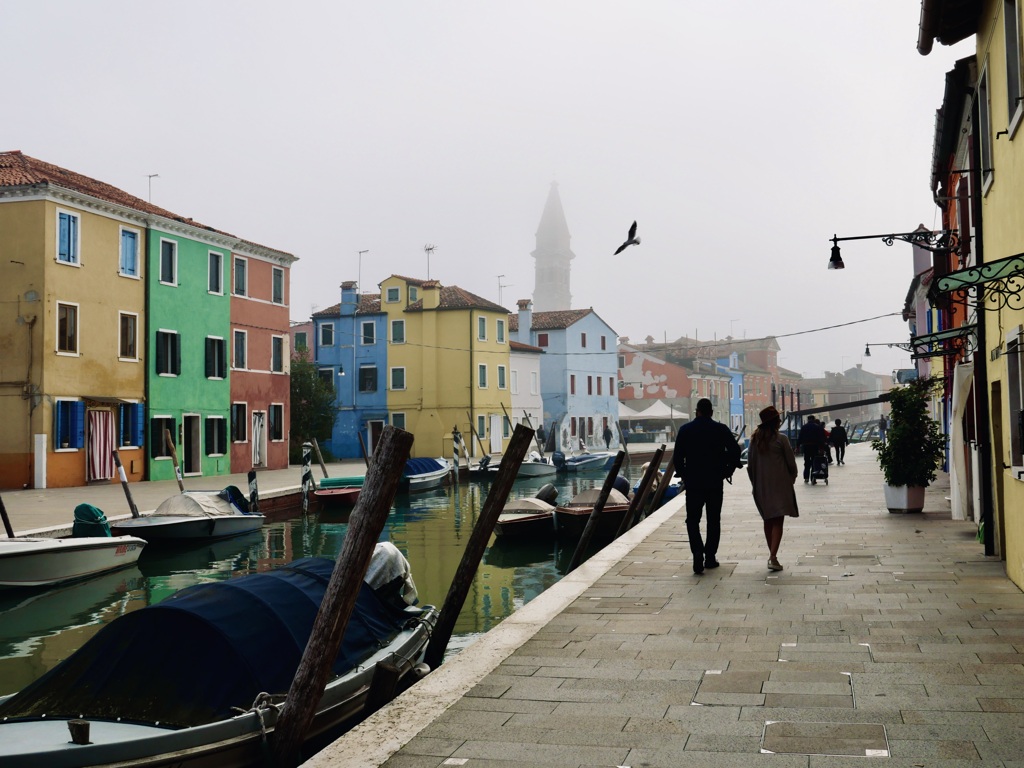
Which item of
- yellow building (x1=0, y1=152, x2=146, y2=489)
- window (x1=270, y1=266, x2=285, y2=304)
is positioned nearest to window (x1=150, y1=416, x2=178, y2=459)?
yellow building (x1=0, y1=152, x2=146, y2=489)

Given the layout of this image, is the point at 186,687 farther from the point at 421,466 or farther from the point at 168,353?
the point at 421,466

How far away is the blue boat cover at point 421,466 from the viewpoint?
112ft

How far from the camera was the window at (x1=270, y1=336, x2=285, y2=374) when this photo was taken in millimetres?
39219

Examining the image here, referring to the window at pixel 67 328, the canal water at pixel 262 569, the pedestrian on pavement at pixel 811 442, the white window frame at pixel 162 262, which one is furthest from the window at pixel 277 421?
the pedestrian on pavement at pixel 811 442

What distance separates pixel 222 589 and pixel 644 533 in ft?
26.3

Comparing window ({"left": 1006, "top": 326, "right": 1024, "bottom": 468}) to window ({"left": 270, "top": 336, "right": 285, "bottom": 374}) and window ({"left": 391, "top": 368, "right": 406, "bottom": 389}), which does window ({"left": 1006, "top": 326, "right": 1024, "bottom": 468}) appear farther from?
window ({"left": 391, "top": 368, "right": 406, "bottom": 389})

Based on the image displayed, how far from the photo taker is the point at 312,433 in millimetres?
47062

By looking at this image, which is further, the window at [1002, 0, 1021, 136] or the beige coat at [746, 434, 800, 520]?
the beige coat at [746, 434, 800, 520]

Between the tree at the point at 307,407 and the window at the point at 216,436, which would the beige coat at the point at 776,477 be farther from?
the tree at the point at 307,407

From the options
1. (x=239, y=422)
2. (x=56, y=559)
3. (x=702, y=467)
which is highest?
(x=239, y=422)

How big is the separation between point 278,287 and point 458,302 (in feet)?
47.5

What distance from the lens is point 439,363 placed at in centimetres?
5269

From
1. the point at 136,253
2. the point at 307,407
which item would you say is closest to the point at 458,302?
the point at 307,407

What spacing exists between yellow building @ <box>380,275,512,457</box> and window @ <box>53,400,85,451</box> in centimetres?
2467
